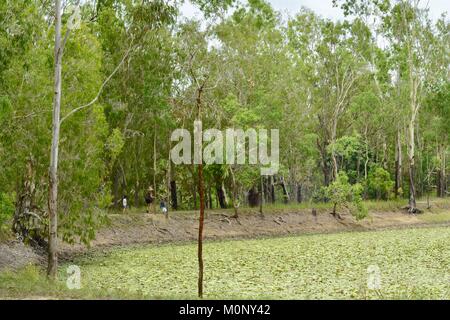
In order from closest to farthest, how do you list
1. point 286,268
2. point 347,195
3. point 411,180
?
1. point 286,268
2. point 347,195
3. point 411,180

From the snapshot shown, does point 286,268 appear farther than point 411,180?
No

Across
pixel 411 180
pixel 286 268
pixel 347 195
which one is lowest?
pixel 286 268

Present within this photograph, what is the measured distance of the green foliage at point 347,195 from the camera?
42.2 m

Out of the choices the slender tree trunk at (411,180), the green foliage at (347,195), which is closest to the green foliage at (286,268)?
the green foliage at (347,195)

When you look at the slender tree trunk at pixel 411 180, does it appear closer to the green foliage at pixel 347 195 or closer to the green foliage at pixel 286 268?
the green foliage at pixel 347 195

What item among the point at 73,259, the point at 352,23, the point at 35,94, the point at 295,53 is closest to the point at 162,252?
the point at 73,259

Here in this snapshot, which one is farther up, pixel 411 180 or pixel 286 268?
pixel 411 180

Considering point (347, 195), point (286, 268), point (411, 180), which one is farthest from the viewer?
point (411, 180)

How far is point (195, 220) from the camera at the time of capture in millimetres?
37719

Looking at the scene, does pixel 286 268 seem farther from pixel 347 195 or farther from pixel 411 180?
pixel 411 180

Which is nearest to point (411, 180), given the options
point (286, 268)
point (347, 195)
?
point (347, 195)

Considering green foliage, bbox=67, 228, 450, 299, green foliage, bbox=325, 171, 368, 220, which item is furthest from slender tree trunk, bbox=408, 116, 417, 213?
green foliage, bbox=67, 228, 450, 299

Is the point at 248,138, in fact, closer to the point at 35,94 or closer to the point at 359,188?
the point at 359,188

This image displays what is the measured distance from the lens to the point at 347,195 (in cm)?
4353
